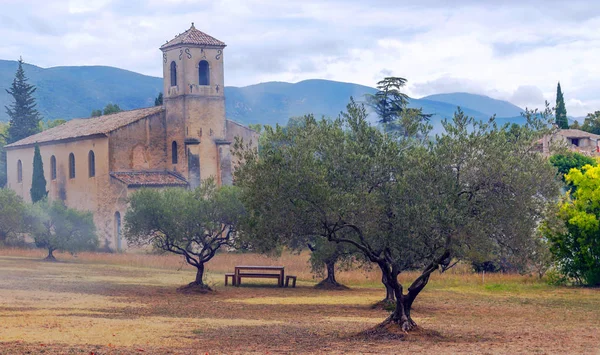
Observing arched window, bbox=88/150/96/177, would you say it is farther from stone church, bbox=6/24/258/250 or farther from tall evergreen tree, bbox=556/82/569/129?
tall evergreen tree, bbox=556/82/569/129

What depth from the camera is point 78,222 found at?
197ft

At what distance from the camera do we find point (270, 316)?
96.7ft

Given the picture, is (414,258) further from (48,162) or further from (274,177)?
(48,162)

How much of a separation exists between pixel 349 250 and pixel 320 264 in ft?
22.7

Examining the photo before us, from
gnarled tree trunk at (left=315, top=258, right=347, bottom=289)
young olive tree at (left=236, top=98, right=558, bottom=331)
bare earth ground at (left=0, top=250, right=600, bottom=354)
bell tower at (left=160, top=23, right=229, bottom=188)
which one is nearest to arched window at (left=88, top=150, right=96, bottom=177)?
bell tower at (left=160, top=23, right=229, bottom=188)

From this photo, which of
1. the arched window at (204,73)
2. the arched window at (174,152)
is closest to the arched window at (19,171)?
the arched window at (174,152)

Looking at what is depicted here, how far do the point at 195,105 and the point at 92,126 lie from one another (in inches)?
392

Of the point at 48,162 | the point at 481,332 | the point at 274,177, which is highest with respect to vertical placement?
the point at 48,162

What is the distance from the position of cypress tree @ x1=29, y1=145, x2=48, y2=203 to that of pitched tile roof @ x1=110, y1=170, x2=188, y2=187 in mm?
12729

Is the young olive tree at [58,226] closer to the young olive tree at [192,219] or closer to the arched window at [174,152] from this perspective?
the arched window at [174,152]

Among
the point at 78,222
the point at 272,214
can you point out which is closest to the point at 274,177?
Result: the point at 272,214

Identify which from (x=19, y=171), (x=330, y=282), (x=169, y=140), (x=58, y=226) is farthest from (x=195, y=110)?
(x=330, y=282)

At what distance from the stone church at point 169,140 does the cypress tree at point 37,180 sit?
17.6 feet

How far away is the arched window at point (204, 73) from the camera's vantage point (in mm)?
69750
